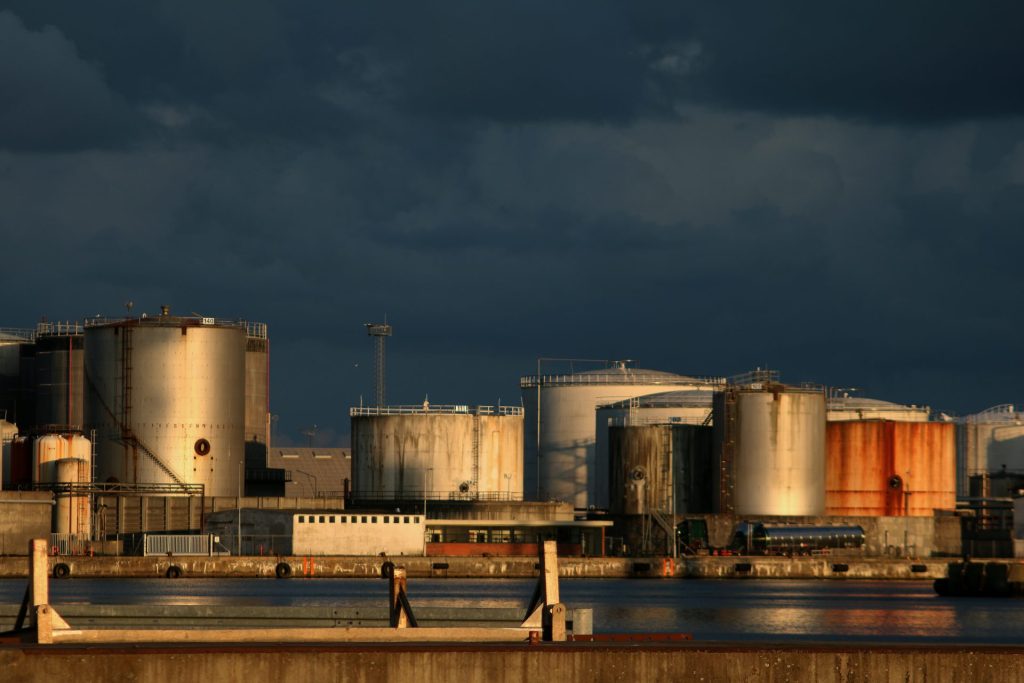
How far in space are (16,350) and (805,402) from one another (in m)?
60.2

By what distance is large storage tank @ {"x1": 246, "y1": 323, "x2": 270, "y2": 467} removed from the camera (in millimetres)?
139625

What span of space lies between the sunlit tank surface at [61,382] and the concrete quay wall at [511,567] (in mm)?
22484

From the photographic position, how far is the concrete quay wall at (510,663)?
25.6 meters

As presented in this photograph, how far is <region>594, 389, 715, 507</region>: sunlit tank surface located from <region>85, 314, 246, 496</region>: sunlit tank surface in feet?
84.1

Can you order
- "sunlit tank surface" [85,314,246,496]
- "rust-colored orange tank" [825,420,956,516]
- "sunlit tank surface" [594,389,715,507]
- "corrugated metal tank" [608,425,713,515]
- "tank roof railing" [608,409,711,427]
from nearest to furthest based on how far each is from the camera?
"rust-colored orange tank" [825,420,956,516] < "corrugated metal tank" [608,425,713,515] < "sunlit tank surface" [85,314,246,496] < "tank roof railing" [608,409,711,427] < "sunlit tank surface" [594,389,715,507]

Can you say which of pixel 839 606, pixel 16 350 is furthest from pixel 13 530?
pixel 839 606

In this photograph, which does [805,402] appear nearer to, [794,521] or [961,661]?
[794,521]

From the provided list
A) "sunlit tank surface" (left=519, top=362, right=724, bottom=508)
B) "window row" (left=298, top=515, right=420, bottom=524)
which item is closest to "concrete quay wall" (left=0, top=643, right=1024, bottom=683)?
"window row" (left=298, top=515, right=420, bottom=524)

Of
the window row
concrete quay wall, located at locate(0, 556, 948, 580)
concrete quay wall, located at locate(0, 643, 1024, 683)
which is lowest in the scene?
concrete quay wall, located at locate(0, 556, 948, 580)

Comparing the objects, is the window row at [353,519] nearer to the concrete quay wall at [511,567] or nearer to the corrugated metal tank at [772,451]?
the concrete quay wall at [511,567]

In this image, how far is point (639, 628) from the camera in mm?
67562

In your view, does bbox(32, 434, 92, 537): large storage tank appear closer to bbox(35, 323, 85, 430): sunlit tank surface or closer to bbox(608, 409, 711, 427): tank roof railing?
bbox(35, 323, 85, 430): sunlit tank surface

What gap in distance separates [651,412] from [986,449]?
1860 inches

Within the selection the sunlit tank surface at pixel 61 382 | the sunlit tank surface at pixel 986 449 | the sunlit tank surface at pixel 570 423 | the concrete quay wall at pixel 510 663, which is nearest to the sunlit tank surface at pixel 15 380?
the sunlit tank surface at pixel 61 382
